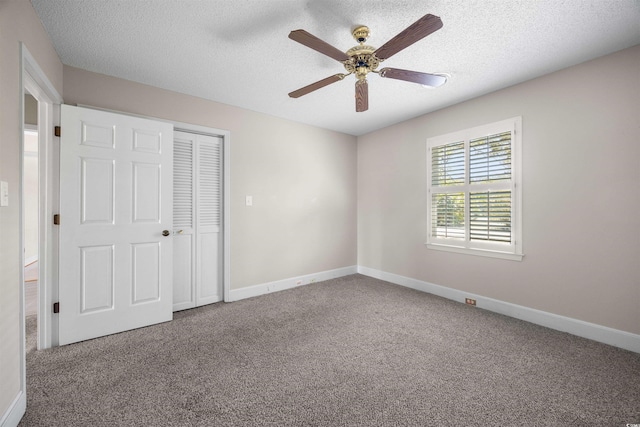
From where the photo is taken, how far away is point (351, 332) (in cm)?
266

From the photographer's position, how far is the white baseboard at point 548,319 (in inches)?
91.6

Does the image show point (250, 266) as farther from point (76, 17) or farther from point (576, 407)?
point (576, 407)

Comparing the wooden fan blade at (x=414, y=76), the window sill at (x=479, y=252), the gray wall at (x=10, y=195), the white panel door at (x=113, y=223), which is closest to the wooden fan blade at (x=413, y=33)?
the wooden fan blade at (x=414, y=76)

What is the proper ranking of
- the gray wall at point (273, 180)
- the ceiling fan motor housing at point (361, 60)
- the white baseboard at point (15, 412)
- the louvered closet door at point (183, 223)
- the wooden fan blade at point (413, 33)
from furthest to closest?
the louvered closet door at point (183, 223)
the gray wall at point (273, 180)
the ceiling fan motor housing at point (361, 60)
the wooden fan blade at point (413, 33)
the white baseboard at point (15, 412)

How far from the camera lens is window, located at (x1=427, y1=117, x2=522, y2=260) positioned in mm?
3018

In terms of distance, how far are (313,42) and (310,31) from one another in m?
0.51

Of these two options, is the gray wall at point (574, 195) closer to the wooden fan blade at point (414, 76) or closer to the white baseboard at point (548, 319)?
the white baseboard at point (548, 319)

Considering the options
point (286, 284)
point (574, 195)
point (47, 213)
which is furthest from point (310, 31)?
point (286, 284)

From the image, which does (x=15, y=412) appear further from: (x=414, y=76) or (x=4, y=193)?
(x=414, y=76)

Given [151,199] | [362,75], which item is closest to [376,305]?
[362,75]

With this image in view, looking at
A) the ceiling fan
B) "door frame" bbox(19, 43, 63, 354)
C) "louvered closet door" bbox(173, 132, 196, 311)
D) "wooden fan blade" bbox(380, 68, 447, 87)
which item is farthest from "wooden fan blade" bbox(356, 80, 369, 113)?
"door frame" bbox(19, 43, 63, 354)

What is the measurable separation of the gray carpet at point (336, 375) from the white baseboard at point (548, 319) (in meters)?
0.11

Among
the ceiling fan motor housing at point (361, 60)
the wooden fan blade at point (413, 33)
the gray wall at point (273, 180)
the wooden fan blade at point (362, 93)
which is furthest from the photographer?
the gray wall at point (273, 180)

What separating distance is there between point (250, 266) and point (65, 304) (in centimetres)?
188
